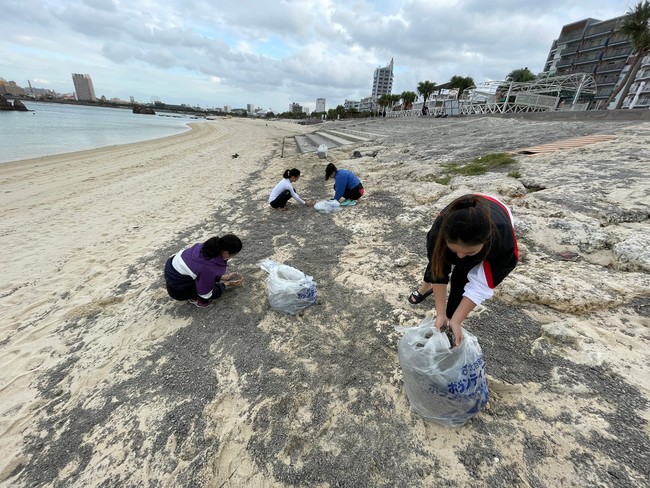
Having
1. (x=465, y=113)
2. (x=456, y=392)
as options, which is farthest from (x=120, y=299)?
(x=465, y=113)

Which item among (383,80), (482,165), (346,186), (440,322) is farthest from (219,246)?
(383,80)

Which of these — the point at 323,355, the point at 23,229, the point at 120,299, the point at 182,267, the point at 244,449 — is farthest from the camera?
the point at 23,229

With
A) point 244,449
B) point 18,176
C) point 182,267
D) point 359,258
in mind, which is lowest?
point 18,176

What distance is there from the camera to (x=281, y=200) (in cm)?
612

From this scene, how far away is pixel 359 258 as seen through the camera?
4043mm

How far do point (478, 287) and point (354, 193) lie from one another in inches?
177

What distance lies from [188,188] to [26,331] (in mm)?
6216

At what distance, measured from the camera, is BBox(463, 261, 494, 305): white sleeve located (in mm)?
1736

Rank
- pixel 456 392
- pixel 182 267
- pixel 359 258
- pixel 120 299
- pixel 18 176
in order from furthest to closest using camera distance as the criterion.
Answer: pixel 18 176 < pixel 359 258 < pixel 120 299 < pixel 182 267 < pixel 456 392

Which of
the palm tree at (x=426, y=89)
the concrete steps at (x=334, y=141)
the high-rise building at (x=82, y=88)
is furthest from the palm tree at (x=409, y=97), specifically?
the high-rise building at (x=82, y=88)

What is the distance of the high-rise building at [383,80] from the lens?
12775cm

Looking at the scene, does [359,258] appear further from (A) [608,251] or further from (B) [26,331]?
(B) [26,331]

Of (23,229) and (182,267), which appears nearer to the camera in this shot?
(182,267)

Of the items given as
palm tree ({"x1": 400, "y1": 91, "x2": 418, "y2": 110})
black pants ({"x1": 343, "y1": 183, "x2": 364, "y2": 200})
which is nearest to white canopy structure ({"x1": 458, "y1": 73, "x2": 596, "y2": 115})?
black pants ({"x1": 343, "y1": 183, "x2": 364, "y2": 200})
